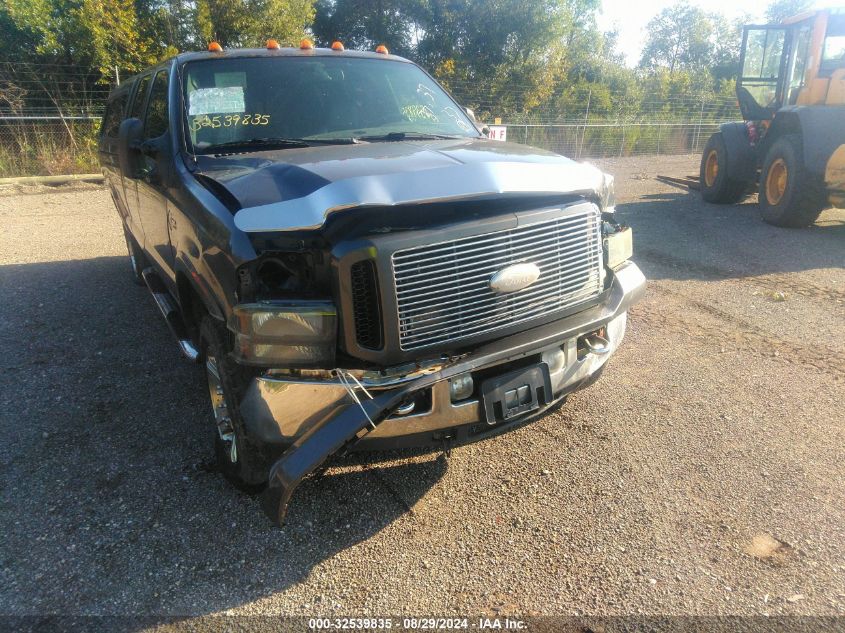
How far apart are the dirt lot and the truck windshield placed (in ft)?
5.55

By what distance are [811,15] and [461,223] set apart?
30.2 ft

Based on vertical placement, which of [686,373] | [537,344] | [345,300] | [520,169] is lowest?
[686,373]

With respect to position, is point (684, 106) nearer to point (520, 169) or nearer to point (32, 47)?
point (32, 47)

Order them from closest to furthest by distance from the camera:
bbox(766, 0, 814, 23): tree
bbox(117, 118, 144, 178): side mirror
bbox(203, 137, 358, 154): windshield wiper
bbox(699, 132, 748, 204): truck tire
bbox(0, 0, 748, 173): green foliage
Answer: bbox(203, 137, 358, 154): windshield wiper → bbox(117, 118, 144, 178): side mirror → bbox(699, 132, 748, 204): truck tire → bbox(0, 0, 748, 173): green foliage → bbox(766, 0, 814, 23): tree

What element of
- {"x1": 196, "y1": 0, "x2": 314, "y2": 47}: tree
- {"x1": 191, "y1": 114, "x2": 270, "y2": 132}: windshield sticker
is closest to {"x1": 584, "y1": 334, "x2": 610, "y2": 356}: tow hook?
{"x1": 191, "y1": 114, "x2": 270, "y2": 132}: windshield sticker

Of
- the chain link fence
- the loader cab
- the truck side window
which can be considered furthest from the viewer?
the chain link fence

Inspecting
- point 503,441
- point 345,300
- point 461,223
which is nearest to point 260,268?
point 345,300

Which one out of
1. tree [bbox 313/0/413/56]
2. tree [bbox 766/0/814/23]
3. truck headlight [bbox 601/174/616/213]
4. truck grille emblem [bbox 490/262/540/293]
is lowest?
truck grille emblem [bbox 490/262/540/293]

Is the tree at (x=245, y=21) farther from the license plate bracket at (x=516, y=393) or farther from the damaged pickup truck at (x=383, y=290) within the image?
the license plate bracket at (x=516, y=393)

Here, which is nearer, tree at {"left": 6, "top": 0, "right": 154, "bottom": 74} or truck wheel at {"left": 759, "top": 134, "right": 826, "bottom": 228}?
truck wheel at {"left": 759, "top": 134, "right": 826, "bottom": 228}

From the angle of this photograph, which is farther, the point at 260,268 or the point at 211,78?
the point at 211,78

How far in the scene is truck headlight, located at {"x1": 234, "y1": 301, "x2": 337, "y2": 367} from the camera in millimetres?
2303

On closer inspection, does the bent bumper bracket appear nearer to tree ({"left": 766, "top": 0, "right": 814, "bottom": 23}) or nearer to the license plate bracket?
the license plate bracket

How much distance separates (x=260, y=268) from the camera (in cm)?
243
